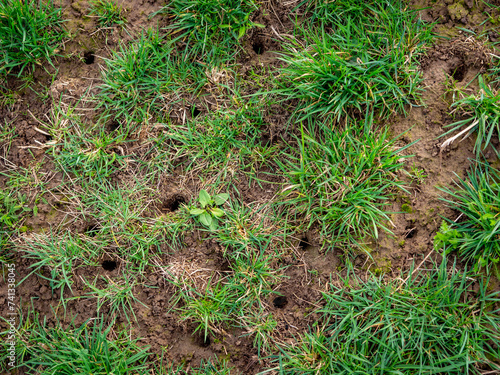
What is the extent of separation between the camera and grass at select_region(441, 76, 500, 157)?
217 cm

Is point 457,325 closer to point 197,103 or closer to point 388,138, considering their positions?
point 388,138

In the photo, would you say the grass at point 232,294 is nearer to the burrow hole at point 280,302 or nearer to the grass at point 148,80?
the burrow hole at point 280,302

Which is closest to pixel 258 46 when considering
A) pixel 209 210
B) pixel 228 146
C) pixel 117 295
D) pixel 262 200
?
pixel 228 146

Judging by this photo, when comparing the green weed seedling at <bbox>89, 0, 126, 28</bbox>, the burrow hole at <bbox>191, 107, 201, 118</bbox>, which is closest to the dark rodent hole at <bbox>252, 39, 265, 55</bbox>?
the burrow hole at <bbox>191, 107, 201, 118</bbox>

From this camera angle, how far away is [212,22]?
2.43 metres

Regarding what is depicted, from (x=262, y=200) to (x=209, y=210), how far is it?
0.37 m

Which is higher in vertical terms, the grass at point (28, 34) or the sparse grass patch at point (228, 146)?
the grass at point (28, 34)

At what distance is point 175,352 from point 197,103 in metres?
1.72

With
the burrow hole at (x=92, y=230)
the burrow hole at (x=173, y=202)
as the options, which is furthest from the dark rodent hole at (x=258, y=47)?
the burrow hole at (x=92, y=230)

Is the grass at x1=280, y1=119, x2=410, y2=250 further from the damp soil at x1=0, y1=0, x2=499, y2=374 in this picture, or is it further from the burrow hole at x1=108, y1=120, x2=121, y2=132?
the burrow hole at x1=108, y1=120, x2=121, y2=132

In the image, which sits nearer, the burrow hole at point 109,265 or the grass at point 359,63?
the grass at point 359,63

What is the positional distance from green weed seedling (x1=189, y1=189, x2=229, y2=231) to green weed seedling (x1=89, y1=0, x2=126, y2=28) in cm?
140

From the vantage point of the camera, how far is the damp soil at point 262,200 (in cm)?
226

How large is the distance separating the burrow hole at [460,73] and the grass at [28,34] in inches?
109
